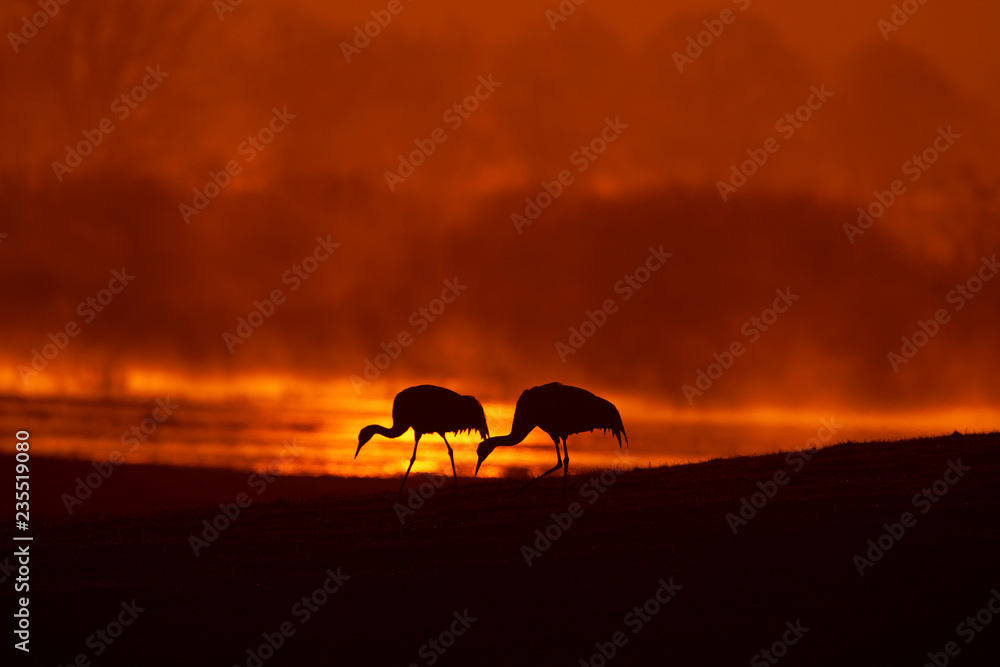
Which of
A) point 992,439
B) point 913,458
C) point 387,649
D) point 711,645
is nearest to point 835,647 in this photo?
point 711,645

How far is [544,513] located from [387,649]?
731 centimetres

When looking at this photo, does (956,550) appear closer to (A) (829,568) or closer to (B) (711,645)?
(A) (829,568)

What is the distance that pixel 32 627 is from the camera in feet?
48.2
